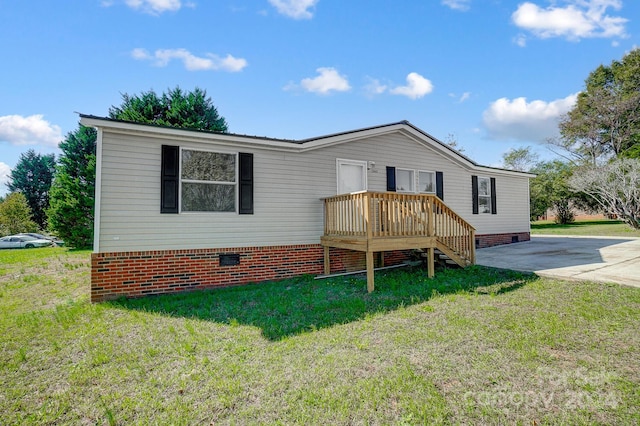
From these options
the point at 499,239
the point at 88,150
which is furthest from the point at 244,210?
the point at 88,150

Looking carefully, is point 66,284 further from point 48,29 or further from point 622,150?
point 622,150

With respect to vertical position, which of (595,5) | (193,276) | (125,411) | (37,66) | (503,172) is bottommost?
(125,411)

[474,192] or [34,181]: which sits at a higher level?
[34,181]

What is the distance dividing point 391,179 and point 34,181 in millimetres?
41527

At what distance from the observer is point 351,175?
8.95 metres

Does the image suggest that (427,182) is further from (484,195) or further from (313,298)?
(313,298)

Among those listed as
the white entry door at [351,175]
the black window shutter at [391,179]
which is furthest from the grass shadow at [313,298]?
the black window shutter at [391,179]

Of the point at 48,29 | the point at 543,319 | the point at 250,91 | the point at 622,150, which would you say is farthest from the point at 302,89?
the point at 622,150

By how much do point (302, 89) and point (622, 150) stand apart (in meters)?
28.2

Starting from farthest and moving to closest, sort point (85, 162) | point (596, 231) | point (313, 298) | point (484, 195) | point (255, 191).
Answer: point (596, 231)
point (85, 162)
point (484, 195)
point (255, 191)
point (313, 298)

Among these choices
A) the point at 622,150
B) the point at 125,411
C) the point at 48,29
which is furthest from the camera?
the point at 622,150

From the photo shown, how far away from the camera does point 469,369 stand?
3113mm

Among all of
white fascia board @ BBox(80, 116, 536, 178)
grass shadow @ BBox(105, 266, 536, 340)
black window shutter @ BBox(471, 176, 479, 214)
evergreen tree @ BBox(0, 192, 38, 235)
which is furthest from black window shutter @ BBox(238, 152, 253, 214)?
evergreen tree @ BBox(0, 192, 38, 235)

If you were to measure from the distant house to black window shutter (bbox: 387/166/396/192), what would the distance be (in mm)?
37
